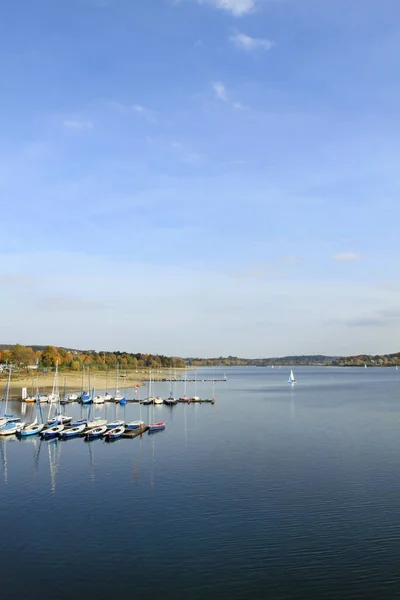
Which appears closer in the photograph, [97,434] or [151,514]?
[151,514]

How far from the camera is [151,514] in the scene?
44.8 metres

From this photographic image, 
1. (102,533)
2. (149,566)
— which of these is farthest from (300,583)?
(102,533)

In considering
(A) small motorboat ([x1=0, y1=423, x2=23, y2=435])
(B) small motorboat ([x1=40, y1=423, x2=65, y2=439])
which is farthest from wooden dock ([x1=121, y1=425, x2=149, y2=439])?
(A) small motorboat ([x1=0, y1=423, x2=23, y2=435])

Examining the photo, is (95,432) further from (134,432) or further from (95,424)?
(95,424)

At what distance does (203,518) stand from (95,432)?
4439 cm

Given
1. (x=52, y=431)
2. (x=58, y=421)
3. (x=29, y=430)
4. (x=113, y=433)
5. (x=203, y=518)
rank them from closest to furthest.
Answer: (x=203, y=518), (x=113, y=433), (x=52, y=431), (x=29, y=430), (x=58, y=421)

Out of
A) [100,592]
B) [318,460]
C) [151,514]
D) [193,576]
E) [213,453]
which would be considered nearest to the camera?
[100,592]

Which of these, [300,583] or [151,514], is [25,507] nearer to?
[151,514]

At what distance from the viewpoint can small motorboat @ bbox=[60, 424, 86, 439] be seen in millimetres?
84188

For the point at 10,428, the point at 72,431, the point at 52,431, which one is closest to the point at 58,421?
the point at 10,428

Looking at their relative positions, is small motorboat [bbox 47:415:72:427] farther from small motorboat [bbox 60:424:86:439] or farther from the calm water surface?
the calm water surface

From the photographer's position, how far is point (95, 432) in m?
84.1

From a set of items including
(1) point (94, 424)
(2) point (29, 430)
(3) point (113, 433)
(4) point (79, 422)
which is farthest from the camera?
(4) point (79, 422)

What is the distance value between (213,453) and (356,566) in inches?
1466
